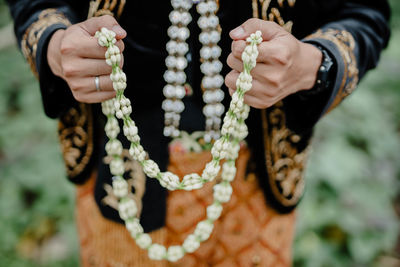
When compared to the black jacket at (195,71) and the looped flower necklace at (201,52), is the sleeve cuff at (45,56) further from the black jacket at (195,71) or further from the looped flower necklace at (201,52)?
the looped flower necklace at (201,52)

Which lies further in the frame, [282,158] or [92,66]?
[282,158]

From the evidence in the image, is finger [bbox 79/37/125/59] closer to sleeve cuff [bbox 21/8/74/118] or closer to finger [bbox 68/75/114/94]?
finger [bbox 68/75/114/94]

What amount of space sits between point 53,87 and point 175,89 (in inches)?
10.8

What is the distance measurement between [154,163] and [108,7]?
11.9 inches

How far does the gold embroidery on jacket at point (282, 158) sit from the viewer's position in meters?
0.76

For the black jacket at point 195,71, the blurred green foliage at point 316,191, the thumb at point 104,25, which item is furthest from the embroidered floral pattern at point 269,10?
the blurred green foliage at point 316,191

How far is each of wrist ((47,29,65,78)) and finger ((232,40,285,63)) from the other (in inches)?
12.9

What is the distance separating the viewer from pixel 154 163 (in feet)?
2.20

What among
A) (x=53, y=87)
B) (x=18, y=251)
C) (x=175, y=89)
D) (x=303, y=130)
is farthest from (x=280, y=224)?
(x=18, y=251)

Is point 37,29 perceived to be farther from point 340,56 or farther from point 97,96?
point 340,56

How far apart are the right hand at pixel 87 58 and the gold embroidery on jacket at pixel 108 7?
3.2 inches

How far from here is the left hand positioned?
0.56m

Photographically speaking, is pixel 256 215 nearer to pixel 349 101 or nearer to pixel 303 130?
pixel 303 130

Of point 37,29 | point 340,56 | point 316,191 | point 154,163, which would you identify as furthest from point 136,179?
point 316,191
